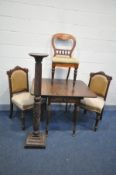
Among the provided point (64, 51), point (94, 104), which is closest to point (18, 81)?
point (64, 51)

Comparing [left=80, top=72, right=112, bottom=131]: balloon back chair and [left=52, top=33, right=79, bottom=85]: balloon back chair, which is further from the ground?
[left=52, top=33, right=79, bottom=85]: balloon back chair

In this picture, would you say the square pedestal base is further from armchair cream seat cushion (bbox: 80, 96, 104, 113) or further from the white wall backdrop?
the white wall backdrop

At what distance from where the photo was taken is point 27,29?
10.2 feet

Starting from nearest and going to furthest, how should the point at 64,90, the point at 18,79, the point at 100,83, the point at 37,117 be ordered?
the point at 37,117, the point at 64,90, the point at 18,79, the point at 100,83

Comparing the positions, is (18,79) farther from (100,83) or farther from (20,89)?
(100,83)

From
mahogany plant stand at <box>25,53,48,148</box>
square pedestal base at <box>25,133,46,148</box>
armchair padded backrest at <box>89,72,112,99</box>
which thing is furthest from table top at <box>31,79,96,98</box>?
square pedestal base at <box>25,133,46,148</box>

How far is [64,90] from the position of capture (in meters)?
2.69

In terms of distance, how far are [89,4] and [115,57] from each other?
3.64 feet

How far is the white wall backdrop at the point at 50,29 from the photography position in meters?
3.04

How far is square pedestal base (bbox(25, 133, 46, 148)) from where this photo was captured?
2.39 meters

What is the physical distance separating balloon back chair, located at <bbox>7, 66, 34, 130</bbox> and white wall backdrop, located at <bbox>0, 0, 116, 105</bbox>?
27cm

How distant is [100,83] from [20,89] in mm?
1380

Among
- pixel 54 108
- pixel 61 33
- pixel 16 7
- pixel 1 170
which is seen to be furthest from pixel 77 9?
pixel 1 170

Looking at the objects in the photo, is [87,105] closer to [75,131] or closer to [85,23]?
[75,131]
